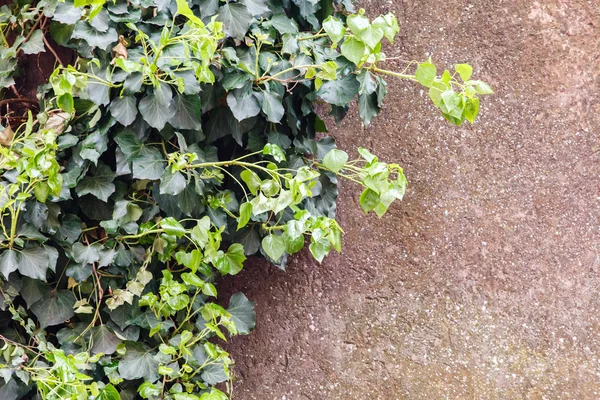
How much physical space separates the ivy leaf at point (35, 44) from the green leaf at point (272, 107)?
2.32 ft

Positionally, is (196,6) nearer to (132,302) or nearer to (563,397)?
(132,302)

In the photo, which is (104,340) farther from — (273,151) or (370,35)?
(370,35)

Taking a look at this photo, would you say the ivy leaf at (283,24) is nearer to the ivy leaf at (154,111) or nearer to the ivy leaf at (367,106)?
the ivy leaf at (367,106)

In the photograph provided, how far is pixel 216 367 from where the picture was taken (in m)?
1.68

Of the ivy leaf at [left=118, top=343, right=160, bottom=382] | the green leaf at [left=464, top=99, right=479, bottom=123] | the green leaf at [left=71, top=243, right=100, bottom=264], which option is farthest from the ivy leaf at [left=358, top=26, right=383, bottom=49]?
the ivy leaf at [left=118, top=343, right=160, bottom=382]

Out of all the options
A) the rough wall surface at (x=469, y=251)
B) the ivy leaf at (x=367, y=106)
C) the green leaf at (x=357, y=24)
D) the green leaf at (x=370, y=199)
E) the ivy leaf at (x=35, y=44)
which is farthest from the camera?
the rough wall surface at (x=469, y=251)

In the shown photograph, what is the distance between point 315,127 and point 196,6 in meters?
0.51

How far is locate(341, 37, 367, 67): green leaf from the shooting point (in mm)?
1446

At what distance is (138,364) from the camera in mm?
1636

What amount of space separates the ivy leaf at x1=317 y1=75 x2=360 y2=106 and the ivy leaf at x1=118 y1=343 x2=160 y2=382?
0.86m

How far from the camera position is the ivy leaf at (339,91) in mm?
1561

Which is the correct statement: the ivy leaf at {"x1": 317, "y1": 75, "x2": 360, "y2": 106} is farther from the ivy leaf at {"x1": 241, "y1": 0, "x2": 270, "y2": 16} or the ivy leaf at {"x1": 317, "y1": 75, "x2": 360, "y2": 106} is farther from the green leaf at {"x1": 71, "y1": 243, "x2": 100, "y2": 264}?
the green leaf at {"x1": 71, "y1": 243, "x2": 100, "y2": 264}

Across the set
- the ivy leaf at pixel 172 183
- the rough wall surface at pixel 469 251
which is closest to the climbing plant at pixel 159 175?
the ivy leaf at pixel 172 183

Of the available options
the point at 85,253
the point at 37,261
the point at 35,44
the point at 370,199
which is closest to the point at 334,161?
the point at 370,199
